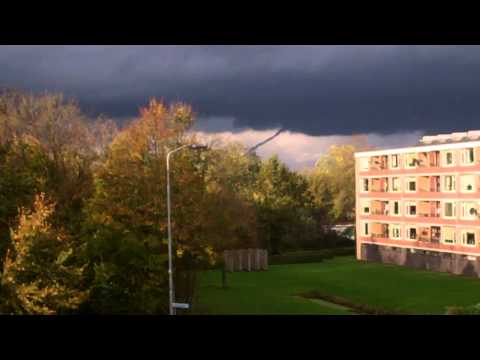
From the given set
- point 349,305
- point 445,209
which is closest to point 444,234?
point 445,209

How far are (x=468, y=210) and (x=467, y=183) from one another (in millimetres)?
1772

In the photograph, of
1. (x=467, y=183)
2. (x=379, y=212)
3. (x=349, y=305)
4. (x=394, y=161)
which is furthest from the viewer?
(x=379, y=212)

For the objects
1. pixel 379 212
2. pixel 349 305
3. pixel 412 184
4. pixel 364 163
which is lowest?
pixel 349 305

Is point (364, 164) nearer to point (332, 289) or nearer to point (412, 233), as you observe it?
point (412, 233)

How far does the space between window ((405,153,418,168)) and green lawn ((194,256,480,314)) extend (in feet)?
24.7

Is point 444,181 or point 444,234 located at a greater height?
point 444,181

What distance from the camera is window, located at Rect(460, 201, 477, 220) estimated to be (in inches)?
1597

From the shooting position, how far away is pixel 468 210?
41.0 metres

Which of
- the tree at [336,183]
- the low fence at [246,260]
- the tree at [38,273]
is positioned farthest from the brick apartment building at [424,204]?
the tree at [38,273]

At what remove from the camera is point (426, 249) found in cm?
4506

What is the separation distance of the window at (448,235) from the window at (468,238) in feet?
3.03
